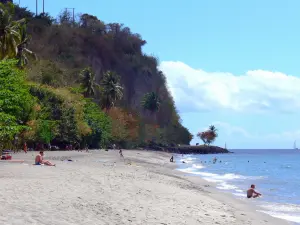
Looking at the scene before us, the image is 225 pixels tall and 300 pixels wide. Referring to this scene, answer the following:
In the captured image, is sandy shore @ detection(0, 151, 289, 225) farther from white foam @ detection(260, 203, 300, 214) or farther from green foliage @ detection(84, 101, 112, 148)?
green foliage @ detection(84, 101, 112, 148)

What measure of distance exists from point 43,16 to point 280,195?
95.4m

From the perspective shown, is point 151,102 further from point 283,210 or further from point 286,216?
point 286,216

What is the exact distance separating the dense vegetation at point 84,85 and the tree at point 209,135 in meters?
21.7

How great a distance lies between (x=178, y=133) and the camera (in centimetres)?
13738

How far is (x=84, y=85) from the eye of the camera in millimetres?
83312

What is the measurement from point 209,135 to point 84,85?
89.1m

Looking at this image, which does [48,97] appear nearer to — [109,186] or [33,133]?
[33,133]

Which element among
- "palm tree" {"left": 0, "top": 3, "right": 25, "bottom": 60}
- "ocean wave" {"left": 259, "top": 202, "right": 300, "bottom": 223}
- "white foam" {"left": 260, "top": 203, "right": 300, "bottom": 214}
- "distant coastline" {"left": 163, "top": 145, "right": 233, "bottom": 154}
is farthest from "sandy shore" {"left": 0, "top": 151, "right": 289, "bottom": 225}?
"distant coastline" {"left": 163, "top": 145, "right": 233, "bottom": 154}

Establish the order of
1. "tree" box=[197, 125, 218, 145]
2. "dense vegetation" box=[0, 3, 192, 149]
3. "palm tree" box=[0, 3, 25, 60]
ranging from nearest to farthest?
"palm tree" box=[0, 3, 25, 60], "dense vegetation" box=[0, 3, 192, 149], "tree" box=[197, 125, 218, 145]

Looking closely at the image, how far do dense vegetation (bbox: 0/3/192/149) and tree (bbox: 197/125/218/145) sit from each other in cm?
2170

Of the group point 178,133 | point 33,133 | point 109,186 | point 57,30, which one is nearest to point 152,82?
point 178,133

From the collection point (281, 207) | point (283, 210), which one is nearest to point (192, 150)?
point (281, 207)

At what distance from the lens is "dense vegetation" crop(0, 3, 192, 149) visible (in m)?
48.4

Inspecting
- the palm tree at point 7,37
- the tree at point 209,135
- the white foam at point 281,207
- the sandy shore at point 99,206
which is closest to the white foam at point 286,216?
the sandy shore at point 99,206
